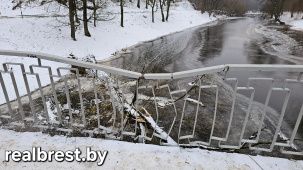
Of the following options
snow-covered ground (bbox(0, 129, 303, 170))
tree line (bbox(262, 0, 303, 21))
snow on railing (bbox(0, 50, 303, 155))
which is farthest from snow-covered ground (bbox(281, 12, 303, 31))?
snow-covered ground (bbox(0, 129, 303, 170))

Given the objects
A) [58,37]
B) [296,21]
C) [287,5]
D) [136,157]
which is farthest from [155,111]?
[287,5]

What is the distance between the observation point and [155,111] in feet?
15.4

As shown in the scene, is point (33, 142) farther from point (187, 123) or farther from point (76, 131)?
point (187, 123)

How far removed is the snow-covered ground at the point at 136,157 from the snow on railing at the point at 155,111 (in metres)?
0.14

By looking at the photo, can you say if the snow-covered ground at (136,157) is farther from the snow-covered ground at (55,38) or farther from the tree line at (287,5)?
the tree line at (287,5)

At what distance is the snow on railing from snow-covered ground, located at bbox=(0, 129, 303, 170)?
0.14 m

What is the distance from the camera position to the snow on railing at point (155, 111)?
7.63 ft

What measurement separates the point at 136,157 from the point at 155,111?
221 centimetres

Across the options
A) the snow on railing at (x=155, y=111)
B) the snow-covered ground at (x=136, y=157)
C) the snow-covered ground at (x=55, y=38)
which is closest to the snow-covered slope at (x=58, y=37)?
the snow-covered ground at (x=55, y=38)

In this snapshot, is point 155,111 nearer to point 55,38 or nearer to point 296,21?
point 55,38

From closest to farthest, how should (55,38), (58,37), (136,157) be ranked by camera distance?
(136,157), (55,38), (58,37)

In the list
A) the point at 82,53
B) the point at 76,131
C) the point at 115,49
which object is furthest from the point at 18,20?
the point at 76,131

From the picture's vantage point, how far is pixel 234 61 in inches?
516

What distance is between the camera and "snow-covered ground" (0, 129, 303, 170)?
2.40 m
